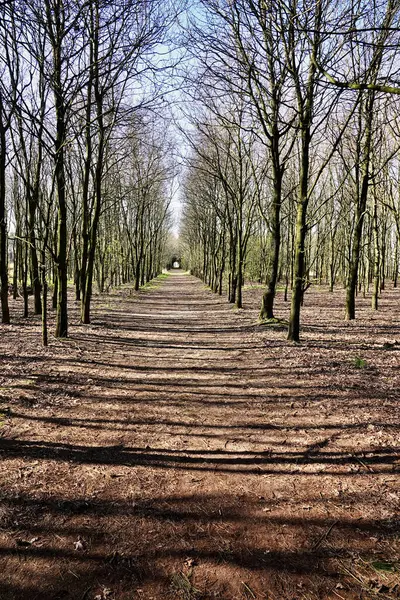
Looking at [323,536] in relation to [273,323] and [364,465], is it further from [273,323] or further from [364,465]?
[273,323]

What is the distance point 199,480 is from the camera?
3.45 meters

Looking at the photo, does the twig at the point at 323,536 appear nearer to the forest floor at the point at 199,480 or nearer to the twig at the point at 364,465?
the forest floor at the point at 199,480

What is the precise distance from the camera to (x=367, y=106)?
12.1 meters

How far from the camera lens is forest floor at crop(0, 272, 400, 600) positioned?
7.80ft

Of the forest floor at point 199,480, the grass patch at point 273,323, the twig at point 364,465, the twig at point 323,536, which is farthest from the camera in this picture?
the grass patch at point 273,323

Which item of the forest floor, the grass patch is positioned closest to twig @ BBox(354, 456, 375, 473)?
the forest floor

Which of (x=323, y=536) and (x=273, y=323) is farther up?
(x=273, y=323)

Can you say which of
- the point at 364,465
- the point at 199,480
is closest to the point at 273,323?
the point at 364,465

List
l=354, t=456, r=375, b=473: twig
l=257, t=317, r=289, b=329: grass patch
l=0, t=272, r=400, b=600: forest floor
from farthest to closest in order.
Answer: l=257, t=317, r=289, b=329: grass patch → l=354, t=456, r=375, b=473: twig → l=0, t=272, r=400, b=600: forest floor

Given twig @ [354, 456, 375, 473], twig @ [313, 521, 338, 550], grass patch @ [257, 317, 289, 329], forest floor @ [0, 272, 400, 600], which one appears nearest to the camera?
forest floor @ [0, 272, 400, 600]

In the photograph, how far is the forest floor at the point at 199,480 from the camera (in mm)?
2377

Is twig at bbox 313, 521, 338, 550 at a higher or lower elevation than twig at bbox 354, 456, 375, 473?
lower

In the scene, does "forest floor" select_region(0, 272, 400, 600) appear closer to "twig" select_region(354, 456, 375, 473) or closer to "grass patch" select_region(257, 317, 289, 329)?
"twig" select_region(354, 456, 375, 473)

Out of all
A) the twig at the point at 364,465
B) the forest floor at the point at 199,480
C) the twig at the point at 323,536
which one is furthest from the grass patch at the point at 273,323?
the twig at the point at 323,536
